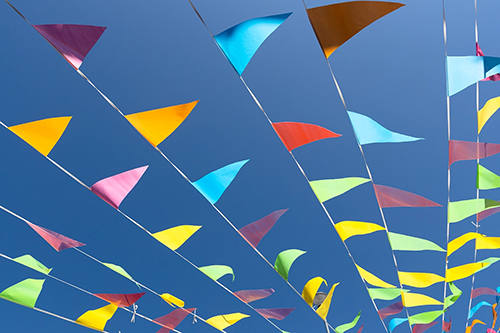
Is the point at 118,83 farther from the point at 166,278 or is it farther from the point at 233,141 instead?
the point at 166,278

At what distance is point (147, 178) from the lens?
6.22 m

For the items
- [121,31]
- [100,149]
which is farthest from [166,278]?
[121,31]

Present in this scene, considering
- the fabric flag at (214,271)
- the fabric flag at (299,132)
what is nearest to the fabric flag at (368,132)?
the fabric flag at (299,132)

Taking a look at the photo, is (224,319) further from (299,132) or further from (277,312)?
(299,132)

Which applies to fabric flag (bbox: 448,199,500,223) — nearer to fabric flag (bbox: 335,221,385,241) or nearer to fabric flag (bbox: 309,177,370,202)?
fabric flag (bbox: 335,221,385,241)

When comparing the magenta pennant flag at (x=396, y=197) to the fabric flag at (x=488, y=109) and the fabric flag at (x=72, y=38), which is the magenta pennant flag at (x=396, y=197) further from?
the fabric flag at (x=72, y=38)

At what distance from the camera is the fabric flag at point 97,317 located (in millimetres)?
3740

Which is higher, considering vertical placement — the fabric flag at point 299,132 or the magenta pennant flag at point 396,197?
the fabric flag at point 299,132

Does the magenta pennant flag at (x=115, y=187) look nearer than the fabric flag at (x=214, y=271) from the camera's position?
Yes

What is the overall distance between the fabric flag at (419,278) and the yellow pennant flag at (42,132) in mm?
3844

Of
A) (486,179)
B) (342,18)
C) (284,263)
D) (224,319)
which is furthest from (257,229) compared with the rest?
(486,179)

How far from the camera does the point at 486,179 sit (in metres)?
3.21

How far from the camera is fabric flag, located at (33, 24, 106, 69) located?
173 centimetres

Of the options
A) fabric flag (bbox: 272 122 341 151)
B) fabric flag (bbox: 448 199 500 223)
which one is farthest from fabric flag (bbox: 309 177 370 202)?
fabric flag (bbox: 448 199 500 223)
